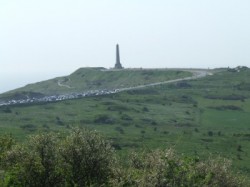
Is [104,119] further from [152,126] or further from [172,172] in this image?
[172,172]

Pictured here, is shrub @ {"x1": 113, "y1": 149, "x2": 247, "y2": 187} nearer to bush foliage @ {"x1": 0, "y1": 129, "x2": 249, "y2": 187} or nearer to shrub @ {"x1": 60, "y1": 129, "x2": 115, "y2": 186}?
bush foliage @ {"x1": 0, "y1": 129, "x2": 249, "y2": 187}

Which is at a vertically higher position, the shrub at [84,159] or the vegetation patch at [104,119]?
the shrub at [84,159]

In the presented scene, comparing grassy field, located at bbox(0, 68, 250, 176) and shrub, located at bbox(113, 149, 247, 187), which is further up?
shrub, located at bbox(113, 149, 247, 187)

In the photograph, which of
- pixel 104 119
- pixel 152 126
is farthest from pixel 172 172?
pixel 104 119

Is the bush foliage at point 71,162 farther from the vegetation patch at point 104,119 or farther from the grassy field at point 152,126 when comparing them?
the vegetation patch at point 104,119

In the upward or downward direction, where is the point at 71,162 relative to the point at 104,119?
upward

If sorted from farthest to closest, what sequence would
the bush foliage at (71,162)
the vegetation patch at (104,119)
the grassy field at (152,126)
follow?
the vegetation patch at (104,119) → the grassy field at (152,126) → the bush foliage at (71,162)

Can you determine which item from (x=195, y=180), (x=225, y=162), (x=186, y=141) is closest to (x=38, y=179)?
(x=195, y=180)

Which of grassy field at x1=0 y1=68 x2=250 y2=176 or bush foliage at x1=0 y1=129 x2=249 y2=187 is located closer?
bush foliage at x1=0 y1=129 x2=249 y2=187

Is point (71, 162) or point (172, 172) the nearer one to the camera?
point (172, 172)

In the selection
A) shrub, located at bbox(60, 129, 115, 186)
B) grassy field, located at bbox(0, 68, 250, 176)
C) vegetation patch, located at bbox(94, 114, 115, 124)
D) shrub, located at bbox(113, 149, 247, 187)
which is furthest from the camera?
vegetation patch, located at bbox(94, 114, 115, 124)

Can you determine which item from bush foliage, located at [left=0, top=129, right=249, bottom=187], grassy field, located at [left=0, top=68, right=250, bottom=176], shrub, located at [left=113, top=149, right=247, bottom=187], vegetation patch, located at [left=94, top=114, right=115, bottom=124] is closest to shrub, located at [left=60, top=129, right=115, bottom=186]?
bush foliage, located at [left=0, top=129, right=249, bottom=187]

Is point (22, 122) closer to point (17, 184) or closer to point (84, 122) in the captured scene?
point (84, 122)

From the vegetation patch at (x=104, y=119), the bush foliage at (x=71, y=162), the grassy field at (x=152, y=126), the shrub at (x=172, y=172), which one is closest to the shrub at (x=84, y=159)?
the bush foliage at (x=71, y=162)
